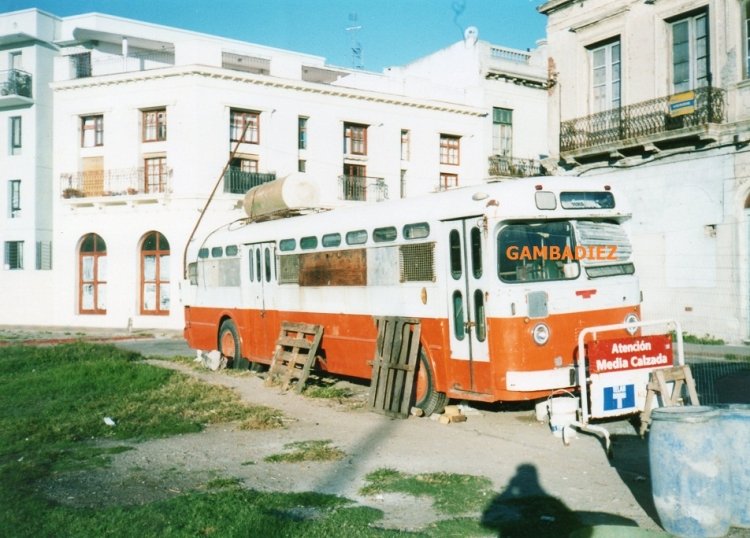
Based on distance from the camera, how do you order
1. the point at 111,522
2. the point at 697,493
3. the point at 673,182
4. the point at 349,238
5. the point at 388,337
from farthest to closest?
the point at 673,182 < the point at 349,238 < the point at 388,337 < the point at 111,522 < the point at 697,493

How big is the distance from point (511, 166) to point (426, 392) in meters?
27.2

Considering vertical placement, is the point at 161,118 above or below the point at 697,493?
above

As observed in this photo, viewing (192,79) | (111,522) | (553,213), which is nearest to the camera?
(111,522)

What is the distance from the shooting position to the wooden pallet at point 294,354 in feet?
38.6

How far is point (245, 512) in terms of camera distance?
18.3ft

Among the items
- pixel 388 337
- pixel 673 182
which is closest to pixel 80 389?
pixel 388 337

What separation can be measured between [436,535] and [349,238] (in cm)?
644

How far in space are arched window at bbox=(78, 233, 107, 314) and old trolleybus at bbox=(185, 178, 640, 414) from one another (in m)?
22.7

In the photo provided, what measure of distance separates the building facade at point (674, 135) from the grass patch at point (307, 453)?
9.94m

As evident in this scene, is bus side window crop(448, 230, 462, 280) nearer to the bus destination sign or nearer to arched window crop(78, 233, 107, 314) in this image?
the bus destination sign

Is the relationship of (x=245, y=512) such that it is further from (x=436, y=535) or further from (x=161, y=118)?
(x=161, y=118)

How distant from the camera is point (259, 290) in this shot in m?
13.8

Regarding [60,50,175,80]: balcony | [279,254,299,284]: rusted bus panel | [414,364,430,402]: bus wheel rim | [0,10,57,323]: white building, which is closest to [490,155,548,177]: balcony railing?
[60,50,175,80]: balcony

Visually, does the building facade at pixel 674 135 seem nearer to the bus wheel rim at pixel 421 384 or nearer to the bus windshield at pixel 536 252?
the bus windshield at pixel 536 252
